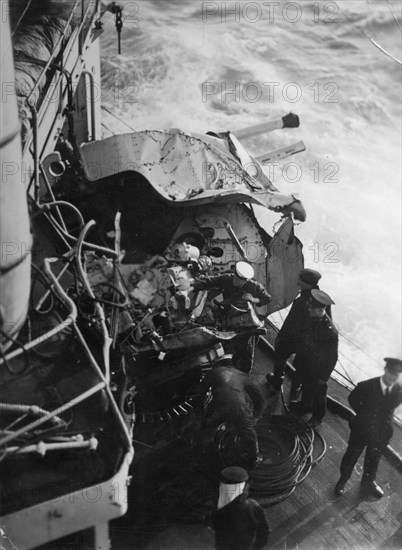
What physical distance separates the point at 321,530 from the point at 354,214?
11304 millimetres

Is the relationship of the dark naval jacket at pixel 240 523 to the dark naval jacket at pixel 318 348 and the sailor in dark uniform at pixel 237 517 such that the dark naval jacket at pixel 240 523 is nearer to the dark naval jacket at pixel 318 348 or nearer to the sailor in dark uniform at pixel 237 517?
the sailor in dark uniform at pixel 237 517

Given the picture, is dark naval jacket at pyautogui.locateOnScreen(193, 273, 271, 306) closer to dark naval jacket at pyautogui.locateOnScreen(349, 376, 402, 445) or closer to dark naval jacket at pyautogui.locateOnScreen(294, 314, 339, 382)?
dark naval jacket at pyautogui.locateOnScreen(294, 314, 339, 382)

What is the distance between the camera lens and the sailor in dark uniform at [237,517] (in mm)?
4918

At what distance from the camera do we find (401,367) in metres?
5.58

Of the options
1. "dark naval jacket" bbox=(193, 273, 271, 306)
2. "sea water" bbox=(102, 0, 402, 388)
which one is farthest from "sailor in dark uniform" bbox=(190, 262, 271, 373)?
"sea water" bbox=(102, 0, 402, 388)

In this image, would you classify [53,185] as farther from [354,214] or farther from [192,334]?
[354,214]

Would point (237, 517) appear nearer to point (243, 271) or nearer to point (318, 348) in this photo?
point (318, 348)

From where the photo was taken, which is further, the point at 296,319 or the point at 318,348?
the point at 296,319

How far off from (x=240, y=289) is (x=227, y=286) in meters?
0.15

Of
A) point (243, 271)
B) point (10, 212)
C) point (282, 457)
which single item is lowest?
point (282, 457)

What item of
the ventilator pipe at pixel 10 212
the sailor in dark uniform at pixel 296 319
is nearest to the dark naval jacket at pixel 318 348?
the sailor in dark uniform at pixel 296 319

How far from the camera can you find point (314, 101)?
796 inches

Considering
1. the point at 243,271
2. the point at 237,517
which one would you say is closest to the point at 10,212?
the point at 237,517

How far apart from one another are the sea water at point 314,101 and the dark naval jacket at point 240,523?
759cm
